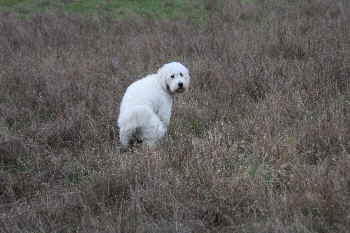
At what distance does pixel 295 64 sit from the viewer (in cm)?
754

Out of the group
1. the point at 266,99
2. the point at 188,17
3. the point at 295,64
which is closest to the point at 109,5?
the point at 188,17

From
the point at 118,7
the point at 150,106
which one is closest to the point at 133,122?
the point at 150,106

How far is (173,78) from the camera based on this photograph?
5691 mm

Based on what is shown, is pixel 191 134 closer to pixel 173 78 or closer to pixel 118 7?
pixel 173 78

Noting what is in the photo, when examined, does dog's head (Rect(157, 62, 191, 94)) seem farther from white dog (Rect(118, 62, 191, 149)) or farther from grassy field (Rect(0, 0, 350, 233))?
grassy field (Rect(0, 0, 350, 233))

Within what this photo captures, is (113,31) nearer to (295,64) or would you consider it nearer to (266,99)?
(295,64)

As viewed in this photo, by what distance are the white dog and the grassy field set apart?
236 mm

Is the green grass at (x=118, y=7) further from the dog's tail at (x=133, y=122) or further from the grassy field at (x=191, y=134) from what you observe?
the dog's tail at (x=133, y=122)

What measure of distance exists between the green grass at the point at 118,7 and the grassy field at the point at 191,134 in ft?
7.90

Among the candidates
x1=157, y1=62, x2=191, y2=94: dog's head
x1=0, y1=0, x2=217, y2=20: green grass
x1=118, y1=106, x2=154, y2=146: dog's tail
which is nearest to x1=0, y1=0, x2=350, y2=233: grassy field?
x1=118, y1=106, x2=154, y2=146: dog's tail

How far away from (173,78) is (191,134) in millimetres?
727

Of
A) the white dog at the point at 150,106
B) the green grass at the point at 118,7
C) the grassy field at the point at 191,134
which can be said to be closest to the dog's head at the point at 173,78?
the white dog at the point at 150,106

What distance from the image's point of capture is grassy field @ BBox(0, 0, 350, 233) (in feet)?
12.0

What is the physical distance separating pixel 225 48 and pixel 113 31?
3.44 metres
